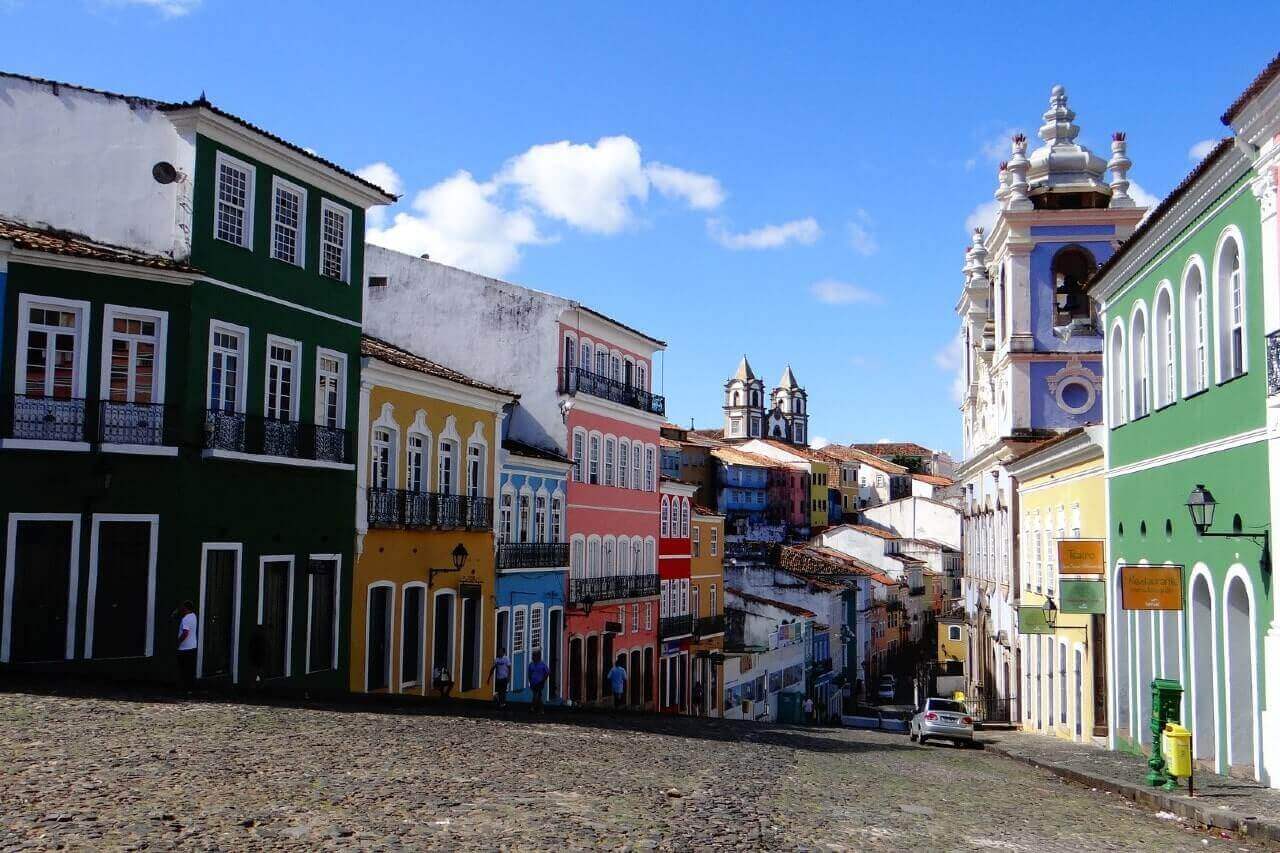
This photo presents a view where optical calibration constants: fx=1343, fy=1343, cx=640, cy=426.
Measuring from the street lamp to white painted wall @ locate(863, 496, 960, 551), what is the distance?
88954 millimetres

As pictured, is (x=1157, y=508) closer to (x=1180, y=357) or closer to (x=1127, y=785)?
(x=1180, y=357)

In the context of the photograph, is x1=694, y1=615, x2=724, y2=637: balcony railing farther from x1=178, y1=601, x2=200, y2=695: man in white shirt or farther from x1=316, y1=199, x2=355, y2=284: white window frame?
x1=178, y1=601, x2=200, y2=695: man in white shirt

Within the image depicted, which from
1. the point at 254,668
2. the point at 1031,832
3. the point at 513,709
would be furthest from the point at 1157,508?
the point at 254,668

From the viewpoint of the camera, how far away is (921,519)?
356ft

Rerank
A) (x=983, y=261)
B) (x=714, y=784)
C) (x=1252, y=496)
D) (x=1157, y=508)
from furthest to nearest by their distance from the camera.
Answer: (x=983, y=261) < (x=1157, y=508) < (x=1252, y=496) < (x=714, y=784)

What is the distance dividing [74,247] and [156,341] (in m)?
1.84

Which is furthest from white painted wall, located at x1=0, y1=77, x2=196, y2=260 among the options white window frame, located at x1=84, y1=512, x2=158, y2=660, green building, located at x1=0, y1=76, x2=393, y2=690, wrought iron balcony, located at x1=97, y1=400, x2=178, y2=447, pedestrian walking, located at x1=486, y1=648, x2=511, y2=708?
pedestrian walking, located at x1=486, y1=648, x2=511, y2=708

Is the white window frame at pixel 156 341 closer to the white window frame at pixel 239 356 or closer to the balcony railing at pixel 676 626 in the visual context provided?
the white window frame at pixel 239 356

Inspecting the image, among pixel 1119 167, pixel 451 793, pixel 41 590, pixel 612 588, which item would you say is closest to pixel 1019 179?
pixel 1119 167

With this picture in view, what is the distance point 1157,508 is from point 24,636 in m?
17.2

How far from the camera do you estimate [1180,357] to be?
19.6 m

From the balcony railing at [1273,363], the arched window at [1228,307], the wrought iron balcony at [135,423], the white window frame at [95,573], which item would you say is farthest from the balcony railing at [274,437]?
the balcony railing at [1273,363]

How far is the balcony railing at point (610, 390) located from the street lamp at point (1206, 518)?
23796 millimetres

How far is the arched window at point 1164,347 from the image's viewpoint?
2025cm
